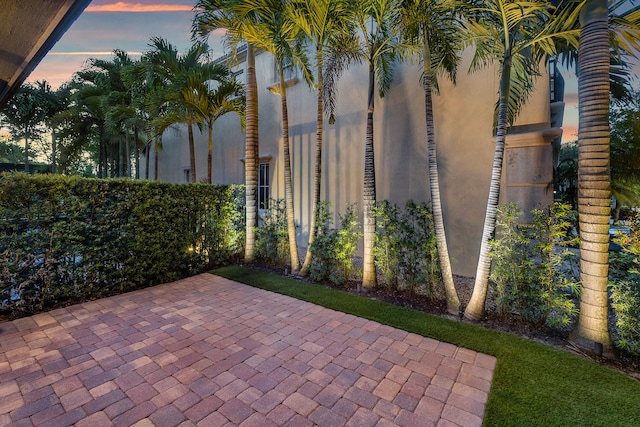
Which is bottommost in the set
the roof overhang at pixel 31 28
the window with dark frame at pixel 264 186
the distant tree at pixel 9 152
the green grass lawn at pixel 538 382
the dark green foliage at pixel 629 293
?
the green grass lawn at pixel 538 382

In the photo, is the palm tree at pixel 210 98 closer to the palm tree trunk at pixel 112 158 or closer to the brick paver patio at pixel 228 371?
the brick paver patio at pixel 228 371

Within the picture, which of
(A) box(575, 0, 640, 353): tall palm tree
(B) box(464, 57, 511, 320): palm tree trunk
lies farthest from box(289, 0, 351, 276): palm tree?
(A) box(575, 0, 640, 353): tall palm tree

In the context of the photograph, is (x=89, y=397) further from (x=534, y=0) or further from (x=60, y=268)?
(x=534, y=0)

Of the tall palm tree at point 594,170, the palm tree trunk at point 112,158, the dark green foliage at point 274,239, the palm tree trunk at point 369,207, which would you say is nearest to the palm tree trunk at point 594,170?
the tall palm tree at point 594,170

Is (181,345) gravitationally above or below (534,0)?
below

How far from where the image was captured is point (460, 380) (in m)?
2.61

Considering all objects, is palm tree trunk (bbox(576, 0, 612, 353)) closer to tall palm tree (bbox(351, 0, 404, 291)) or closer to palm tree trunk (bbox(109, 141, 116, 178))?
tall palm tree (bbox(351, 0, 404, 291))

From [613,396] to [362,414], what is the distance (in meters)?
2.21

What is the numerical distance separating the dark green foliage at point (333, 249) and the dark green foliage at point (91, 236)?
2.59 m

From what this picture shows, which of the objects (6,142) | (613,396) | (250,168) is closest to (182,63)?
(250,168)

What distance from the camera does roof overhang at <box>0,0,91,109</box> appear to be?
6.15 ft

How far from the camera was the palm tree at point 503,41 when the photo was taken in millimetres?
3373

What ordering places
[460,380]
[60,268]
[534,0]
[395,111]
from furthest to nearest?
[395,111], [60,268], [534,0], [460,380]

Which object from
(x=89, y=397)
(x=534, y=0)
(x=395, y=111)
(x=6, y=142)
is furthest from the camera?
(x=6, y=142)
